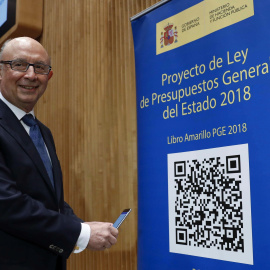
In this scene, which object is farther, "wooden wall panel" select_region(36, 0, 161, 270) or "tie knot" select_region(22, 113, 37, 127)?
"wooden wall panel" select_region(36, 0, 161, 270)

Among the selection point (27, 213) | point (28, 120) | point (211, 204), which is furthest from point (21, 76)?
point (211, 204)

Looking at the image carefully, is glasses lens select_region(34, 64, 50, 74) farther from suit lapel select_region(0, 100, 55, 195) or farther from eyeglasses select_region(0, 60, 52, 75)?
suit lapel select_region(0, 100, 55, 195)

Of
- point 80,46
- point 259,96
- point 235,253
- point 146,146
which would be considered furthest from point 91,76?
point 235,253

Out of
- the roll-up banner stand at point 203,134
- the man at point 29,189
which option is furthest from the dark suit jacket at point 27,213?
the roll-up banner stand at point 203,134

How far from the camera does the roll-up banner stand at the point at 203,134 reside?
1.28m

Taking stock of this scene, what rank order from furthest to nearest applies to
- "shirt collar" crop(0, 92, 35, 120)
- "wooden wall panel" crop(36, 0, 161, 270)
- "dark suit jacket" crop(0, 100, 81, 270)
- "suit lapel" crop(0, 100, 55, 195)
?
"wooden wall panel" crop(36, 0, 161, 270) → "shirt collar" crop(0, 92, 35, 120) → "suit lapel" crop(0, 100, 55, 195) → "dark suit jacket" crop(0, 100, 81, 270)

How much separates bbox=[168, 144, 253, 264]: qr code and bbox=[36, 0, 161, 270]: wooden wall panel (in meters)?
0.35

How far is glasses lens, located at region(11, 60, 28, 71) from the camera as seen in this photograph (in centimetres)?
150

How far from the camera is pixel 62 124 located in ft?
7.53

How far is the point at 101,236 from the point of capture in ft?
4.29

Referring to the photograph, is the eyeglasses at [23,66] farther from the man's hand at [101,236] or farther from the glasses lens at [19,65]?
the man's hand at [101,236]

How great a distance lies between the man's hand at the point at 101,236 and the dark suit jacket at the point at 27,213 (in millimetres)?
54

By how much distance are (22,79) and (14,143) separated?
0.29m

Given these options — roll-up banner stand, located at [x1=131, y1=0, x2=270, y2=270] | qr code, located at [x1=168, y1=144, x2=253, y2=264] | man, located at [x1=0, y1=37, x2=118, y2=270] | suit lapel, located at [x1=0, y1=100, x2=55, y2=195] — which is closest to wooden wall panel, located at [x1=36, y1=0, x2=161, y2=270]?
roll-up banner stand, located at [x1=131, y1=0, x2=270, y2=270]
